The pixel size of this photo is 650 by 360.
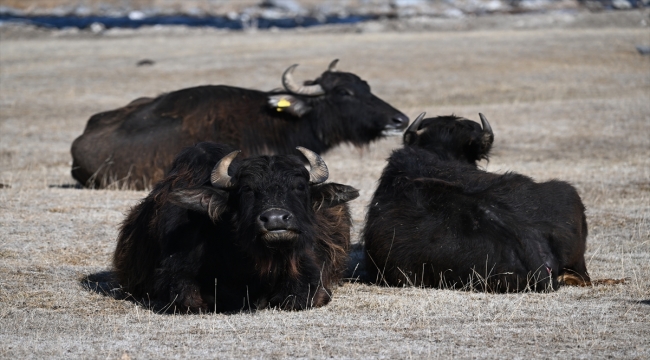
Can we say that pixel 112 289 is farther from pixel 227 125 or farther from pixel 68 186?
pixel 68 186

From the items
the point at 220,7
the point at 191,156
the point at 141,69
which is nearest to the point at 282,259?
the point at 191,156

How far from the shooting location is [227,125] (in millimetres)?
15133

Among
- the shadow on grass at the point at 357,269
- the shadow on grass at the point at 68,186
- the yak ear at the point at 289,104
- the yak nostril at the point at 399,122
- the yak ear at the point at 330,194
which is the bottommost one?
the shadow on grass at the point at 68,186

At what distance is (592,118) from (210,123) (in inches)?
485

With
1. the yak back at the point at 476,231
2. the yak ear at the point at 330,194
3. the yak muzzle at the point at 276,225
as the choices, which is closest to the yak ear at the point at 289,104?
the yak back at the point at 476,231

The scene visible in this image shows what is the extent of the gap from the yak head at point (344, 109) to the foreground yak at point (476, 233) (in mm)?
6293

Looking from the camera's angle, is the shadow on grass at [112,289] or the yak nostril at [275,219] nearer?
the yak nostril at [275,219]

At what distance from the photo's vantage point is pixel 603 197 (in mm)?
14469

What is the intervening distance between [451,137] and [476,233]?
244 cm

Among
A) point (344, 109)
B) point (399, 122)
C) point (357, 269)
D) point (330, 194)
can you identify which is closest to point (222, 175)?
point (330, 194)

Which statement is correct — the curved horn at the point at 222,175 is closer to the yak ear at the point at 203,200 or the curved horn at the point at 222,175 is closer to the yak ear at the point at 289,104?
the yak ear at the point at 203,200

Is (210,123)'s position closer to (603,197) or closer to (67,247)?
(67,247)

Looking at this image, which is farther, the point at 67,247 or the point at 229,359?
the point at 67,247

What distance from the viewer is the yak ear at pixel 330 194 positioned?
8461 mm
